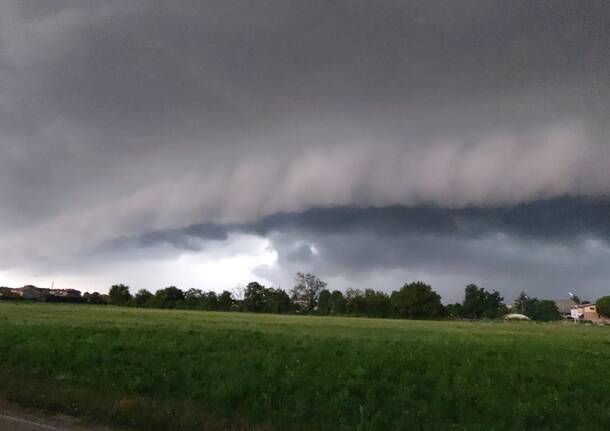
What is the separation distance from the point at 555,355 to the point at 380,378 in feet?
37.3

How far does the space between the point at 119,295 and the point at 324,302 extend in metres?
62.9

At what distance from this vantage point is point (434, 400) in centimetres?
1308

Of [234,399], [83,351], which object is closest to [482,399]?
[234,399]

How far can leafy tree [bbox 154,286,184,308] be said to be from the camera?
172 m

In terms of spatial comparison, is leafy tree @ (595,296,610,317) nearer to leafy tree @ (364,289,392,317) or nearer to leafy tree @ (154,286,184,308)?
leafy tree @ (364,289,392,317)

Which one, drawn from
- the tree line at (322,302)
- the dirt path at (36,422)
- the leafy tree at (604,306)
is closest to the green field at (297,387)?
the dirt path at (36,422)

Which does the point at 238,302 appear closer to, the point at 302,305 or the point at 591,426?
the point at 302,305

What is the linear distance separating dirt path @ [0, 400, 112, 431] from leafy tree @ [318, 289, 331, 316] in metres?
155

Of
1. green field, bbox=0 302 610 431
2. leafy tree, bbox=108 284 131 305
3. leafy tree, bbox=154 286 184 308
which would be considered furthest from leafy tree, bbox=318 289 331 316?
green field, bbox=0 302 610 431

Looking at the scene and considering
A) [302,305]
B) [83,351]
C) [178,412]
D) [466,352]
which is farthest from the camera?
[302,305]

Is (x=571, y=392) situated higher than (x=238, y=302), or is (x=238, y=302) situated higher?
(x=238, y=302)

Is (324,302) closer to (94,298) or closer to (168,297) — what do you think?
(168,297)

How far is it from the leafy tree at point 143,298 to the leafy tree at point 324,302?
48.5 metres

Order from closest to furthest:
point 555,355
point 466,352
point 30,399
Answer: point 30,399, point 466,352, point 555,355
